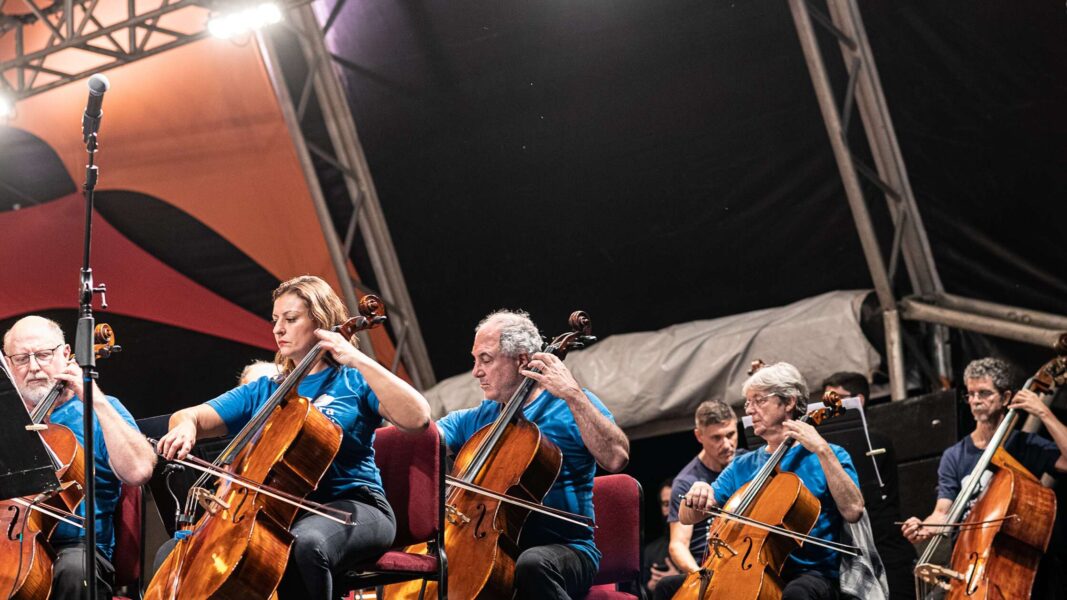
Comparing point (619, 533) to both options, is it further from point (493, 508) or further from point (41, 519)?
point (41, 519)

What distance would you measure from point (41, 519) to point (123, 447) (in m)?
0.36

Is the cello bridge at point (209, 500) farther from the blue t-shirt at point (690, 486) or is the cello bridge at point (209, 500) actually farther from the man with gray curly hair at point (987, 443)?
the man with gray curly hair at point (987, 443)

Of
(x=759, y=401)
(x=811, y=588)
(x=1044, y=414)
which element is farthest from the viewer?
(x=1044, y=414)

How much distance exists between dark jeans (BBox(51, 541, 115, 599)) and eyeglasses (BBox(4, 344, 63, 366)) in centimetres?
58

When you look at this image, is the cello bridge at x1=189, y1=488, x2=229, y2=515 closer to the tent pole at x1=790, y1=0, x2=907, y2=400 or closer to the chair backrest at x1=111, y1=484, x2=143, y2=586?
the chair backrest at x1=111, y1=484, x2=143, y2=586

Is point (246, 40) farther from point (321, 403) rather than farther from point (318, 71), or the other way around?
point (321, 403)

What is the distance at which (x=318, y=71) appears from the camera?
729 cm

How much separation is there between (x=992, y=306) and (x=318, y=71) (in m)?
3.94

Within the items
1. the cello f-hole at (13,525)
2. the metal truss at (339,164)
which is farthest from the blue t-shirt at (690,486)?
the metal truss at (339,164)

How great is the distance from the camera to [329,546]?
10.1 feet

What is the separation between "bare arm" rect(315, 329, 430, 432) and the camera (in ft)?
10.7

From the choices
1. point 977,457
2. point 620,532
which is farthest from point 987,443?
point 620,532

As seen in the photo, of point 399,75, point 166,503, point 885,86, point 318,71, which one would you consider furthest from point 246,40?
point 166,503

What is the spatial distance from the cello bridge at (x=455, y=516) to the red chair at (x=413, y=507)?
0.67ft
